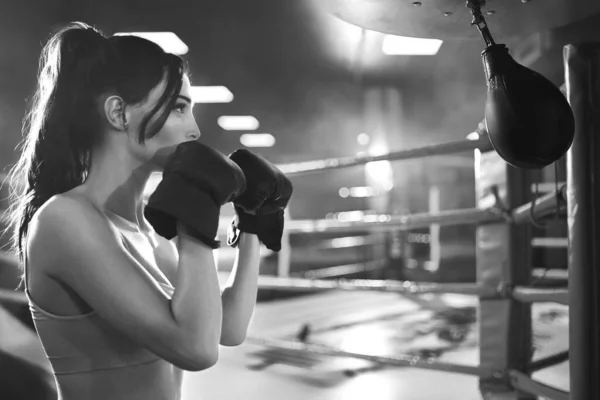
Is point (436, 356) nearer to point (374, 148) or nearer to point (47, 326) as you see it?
point (47, 326)

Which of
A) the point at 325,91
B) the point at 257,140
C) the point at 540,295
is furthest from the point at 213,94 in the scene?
the point at 540,295

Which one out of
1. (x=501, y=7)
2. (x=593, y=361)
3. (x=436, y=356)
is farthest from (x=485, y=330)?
(x=501, y=7)

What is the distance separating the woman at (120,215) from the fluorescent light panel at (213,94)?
5.30 m

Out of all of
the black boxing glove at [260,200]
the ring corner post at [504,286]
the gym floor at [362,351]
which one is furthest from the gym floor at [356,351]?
the black boxing glove at [260,200]

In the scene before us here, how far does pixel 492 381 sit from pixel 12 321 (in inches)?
66.7

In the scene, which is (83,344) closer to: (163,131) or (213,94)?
(163,131)

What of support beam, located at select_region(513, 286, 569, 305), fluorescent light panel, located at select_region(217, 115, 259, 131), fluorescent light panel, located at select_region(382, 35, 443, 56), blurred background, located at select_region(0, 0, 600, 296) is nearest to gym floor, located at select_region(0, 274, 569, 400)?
support beam, located at select_region(513, 286, 569, 305)

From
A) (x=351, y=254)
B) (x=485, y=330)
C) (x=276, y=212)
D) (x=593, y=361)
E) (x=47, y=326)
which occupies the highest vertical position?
(x=276, y=212)

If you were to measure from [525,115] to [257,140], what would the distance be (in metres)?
8.80

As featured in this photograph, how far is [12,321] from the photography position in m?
1.77

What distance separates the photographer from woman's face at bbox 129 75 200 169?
2.29 feet

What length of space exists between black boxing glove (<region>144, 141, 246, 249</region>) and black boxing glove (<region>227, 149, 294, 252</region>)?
0.45 ft

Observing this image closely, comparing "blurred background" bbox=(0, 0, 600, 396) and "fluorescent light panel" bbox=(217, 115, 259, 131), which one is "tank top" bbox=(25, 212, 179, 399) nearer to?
"blurred background" bbox=(0, 0, 600, 396)

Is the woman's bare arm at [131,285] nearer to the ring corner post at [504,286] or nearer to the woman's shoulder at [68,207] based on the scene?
the woman's shoulder at [68,207]
